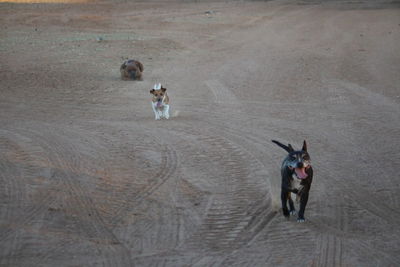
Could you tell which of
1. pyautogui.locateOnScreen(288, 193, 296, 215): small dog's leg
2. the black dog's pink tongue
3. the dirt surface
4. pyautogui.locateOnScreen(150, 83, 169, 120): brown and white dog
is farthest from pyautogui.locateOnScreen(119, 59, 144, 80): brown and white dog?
the black dog's pink tongue

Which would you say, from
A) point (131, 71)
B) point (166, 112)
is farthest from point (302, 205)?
point (131, 71)

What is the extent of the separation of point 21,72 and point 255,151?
10.7 m

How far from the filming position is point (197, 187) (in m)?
9.62

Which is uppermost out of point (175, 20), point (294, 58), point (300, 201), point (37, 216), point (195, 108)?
point (175, 20)

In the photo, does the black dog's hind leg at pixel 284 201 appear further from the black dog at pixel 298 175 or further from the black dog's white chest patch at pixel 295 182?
the black dog's white chest patch at pixel 295 182

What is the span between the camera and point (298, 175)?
775 cm

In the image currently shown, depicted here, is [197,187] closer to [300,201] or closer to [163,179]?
[163,179]

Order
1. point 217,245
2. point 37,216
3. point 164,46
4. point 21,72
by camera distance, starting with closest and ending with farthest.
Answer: point 217,245
point 37,216
point 21,72
point 164,46

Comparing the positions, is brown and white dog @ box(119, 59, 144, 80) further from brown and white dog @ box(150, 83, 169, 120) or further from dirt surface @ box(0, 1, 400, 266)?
brown and white dog @ box(150, 83, 169, 120)

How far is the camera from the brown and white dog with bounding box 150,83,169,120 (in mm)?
13500

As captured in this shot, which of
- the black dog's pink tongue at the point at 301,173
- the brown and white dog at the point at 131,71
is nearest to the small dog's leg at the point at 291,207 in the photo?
the black dog's pink tongue at the point at 301,173

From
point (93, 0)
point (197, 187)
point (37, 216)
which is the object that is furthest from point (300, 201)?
point (93, 0)

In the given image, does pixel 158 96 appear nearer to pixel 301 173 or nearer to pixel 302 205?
pixel 302 205

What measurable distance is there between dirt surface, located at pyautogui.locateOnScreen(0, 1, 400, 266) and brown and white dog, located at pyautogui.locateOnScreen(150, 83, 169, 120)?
0.26m
